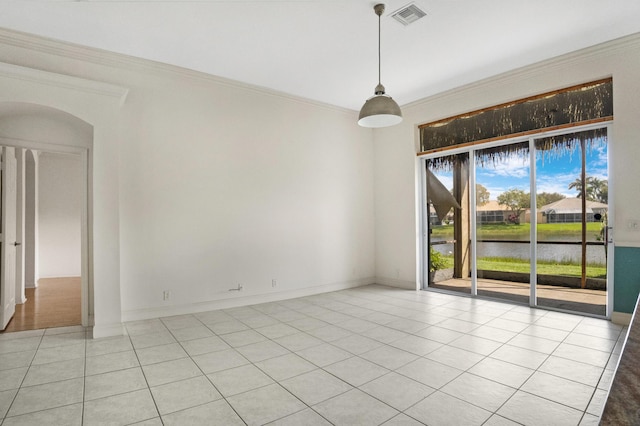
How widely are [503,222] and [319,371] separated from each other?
3.90 m

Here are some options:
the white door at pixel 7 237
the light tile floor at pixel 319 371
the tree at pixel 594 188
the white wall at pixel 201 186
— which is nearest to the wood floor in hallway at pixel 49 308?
the white door at pixel 7 237

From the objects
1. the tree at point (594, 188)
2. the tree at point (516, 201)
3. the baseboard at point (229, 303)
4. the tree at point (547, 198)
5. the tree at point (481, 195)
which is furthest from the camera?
the tree at point (481, 195)

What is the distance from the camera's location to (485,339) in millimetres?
3709

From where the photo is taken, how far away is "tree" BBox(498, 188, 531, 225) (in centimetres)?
512

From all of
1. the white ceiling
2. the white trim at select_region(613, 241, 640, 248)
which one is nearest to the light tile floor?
the white trim at select_region(613, 241, 640, 248)

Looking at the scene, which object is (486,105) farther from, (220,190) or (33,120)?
(33,120)

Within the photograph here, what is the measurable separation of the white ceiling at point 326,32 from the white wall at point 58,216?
5.73m

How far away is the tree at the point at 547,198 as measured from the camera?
4797 mm

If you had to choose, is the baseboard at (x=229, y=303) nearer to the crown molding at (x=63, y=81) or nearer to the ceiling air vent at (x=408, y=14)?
the crown molding at (x=63, y=81)

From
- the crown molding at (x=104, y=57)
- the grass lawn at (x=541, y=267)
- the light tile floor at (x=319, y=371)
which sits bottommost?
the light tile floor at (x=319, y=371)

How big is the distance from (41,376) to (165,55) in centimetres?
374

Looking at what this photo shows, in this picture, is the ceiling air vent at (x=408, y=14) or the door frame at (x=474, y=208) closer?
the ceiling air vent at (x=408, y=14)

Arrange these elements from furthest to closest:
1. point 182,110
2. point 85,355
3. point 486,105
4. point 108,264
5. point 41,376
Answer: point 486,105, point 182,110, point 108,264, point 85,355, point 41,376

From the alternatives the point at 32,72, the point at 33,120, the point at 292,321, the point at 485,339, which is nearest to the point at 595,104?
the point at 485,339
